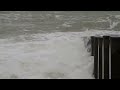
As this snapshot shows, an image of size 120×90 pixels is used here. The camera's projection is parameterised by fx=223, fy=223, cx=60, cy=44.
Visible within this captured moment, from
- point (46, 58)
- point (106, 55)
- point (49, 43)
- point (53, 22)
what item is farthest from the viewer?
point (53, 22)

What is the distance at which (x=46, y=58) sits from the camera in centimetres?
876

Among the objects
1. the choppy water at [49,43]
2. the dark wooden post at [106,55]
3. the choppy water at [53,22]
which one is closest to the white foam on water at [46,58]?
the choppy water at [49,43]

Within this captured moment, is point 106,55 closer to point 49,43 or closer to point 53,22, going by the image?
point 49,43

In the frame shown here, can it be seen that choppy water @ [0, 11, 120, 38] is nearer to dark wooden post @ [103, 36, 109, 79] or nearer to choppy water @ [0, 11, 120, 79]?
choppy water @ [0, 11, 120, 79]

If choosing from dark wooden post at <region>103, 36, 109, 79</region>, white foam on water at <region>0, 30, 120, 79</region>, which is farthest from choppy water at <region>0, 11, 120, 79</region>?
dark wooden post at <region>103, 36, 109, 79</region>

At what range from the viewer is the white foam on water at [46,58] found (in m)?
7.17

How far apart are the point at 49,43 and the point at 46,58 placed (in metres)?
1.62

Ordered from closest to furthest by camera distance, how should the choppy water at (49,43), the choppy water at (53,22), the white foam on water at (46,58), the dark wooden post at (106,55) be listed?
1. the dark wooden post at (106,55)
2. the white foam on water at (46,58)
3. the choppy water at (49,43)
4. the choppy water at (53,22)

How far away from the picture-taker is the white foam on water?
717 centimetres

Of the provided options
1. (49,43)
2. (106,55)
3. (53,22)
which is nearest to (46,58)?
(49,43)

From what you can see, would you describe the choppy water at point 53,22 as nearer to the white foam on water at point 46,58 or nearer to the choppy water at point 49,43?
the choppy water at point 49,43
